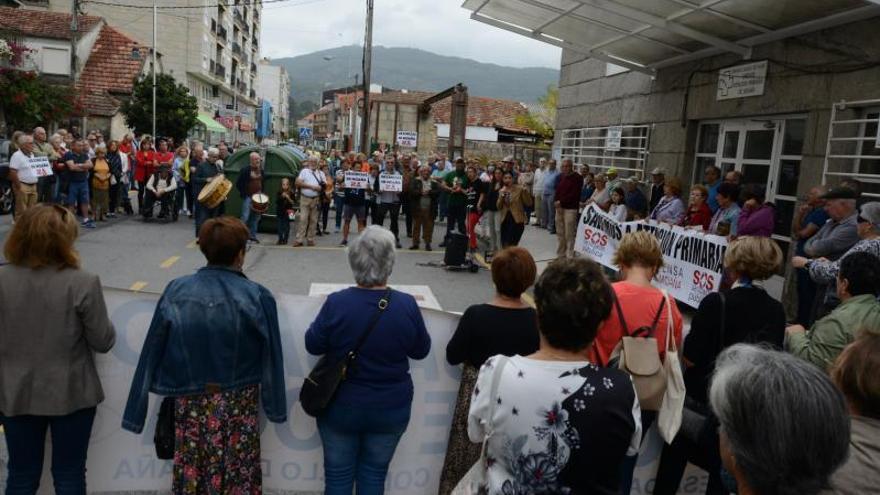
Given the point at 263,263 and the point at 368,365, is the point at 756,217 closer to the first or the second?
the point at 368,365

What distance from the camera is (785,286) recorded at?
8.97 metres

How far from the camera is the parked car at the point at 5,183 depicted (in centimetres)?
1427

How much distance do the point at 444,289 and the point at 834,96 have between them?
597 centimetres

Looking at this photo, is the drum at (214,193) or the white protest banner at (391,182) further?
the white protest banner at (391,182)

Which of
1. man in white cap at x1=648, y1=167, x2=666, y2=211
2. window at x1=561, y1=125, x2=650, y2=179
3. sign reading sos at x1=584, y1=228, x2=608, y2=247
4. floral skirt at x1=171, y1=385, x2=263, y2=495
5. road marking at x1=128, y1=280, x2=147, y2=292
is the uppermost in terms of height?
window at x1=561, y1=125, x2=650, y2=179

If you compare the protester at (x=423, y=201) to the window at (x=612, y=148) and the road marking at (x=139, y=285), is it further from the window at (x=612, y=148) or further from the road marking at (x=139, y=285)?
the road marking at (x=139, y=285)

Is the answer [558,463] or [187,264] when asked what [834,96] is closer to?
[558,463]

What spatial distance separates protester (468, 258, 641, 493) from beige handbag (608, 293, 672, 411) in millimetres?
904

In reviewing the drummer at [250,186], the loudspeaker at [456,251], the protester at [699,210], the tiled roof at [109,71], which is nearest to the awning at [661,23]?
the protester at [699,210]

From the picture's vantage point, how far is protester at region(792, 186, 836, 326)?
7.11m

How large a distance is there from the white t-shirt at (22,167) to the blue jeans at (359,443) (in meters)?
11.6

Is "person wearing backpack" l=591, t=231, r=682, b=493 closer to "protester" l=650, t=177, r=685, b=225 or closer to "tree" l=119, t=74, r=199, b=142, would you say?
"protester" l=650, t=177, r=685, b=225

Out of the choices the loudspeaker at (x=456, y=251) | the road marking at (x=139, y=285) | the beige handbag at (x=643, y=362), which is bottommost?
the road marking at (x=139, y=285)

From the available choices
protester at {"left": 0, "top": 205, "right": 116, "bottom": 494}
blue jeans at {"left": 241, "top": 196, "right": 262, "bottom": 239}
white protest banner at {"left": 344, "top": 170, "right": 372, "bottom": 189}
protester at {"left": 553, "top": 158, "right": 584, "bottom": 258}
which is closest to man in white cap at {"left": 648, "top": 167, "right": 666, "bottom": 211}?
protester at {"left": 553, "top": 158, "right": 584, "bottom": 258}
